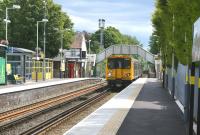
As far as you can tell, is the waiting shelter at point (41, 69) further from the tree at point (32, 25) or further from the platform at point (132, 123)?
the platform at point (132, 123)

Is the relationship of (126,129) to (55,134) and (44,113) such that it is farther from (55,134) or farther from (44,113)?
(44,113)

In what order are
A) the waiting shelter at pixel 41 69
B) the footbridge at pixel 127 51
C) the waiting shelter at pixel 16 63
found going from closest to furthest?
the waiting shelter at pixel 16 63 → the waiting shelter at pixel 41 69 → the footbridge at pixel 127 51

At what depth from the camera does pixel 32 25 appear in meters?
71.8

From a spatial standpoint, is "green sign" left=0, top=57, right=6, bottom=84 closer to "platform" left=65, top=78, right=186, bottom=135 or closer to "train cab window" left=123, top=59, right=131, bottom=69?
"train cab window" left=123, top=59, right=131, bottom=69

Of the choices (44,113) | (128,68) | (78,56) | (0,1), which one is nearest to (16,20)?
(0,1)

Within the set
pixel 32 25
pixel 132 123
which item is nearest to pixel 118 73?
pixel 132 123

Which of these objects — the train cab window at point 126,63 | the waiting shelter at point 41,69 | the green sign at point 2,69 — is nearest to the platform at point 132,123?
the green sign at point 2,69

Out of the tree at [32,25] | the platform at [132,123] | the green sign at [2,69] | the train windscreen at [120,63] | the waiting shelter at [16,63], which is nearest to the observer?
the platform at [132,123]

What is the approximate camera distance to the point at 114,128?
14336 millimetres

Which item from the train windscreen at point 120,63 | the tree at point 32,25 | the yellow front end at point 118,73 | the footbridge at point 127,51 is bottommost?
the yellow front end at point 118,73

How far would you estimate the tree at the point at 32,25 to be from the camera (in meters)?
71.6

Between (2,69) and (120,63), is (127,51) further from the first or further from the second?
(2,69)

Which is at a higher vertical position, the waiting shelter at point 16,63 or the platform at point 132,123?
the waiting shelter at point 16,63

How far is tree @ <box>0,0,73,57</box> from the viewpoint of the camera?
71.6m
